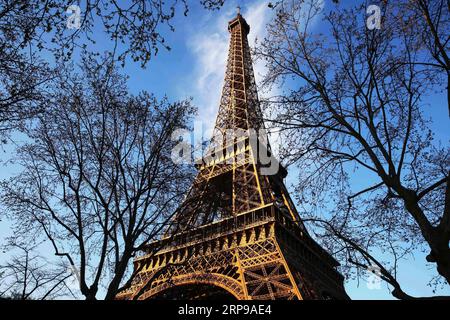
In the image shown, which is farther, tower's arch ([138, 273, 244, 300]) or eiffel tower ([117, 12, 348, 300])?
tower's arch ([138, 273, 244, 300])

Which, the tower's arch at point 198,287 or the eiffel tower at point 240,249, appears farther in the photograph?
the tower's arch at point 198,287

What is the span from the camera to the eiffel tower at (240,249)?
20656 mm

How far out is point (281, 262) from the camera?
21.8m

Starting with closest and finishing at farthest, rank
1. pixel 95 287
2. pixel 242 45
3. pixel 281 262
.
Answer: pixel 95 287 < pixel 281 262 < pixel 242 45

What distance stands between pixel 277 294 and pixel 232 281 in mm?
3458

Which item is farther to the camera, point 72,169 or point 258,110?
point 72,169

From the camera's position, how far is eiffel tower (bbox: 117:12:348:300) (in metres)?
20.7

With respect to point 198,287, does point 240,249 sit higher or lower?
higher

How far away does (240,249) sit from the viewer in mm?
25125

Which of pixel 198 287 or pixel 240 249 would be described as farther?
pixel 198 287

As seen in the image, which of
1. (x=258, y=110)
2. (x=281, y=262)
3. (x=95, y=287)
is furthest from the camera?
(x=281, y=262)

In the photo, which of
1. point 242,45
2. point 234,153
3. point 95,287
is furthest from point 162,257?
point 242,45
